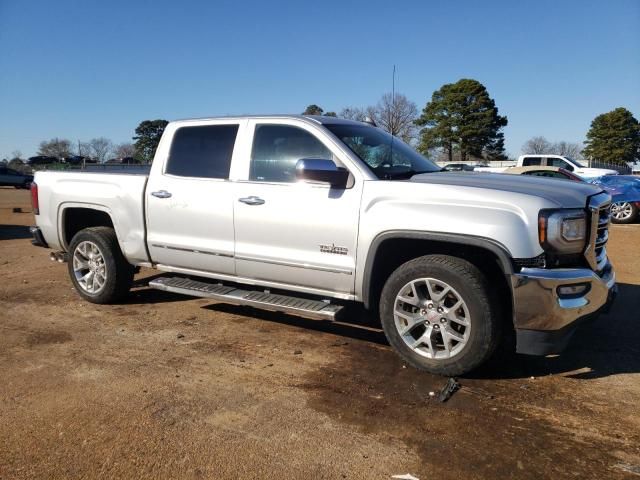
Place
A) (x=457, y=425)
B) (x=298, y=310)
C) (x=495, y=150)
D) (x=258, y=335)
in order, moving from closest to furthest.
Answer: (x=457, y=425) < (x=298, y=310) < (x=258, y=335) < (x=495, y=150)

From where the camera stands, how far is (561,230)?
346 cm

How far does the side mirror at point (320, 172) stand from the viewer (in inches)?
161

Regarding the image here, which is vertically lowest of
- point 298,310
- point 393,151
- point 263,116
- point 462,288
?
point 298,310

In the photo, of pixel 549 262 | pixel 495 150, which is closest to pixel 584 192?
pixel 549 262

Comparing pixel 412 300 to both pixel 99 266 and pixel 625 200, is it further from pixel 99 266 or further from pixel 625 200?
pixel 625 200

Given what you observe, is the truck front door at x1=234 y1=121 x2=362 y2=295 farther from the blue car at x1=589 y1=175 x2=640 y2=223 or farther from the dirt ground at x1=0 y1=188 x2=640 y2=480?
the blue car at x1=589 y1=175 x2=640 y2=223

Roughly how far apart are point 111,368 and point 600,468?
335 centimetres

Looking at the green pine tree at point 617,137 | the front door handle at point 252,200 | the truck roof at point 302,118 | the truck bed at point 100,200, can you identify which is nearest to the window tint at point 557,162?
the truck roof at point 302,118

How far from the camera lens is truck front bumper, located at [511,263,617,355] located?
343 cm

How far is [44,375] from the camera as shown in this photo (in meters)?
3.90

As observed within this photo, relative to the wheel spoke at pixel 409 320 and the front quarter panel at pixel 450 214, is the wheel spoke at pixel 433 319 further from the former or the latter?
the front quarter panel at pixel 450 214

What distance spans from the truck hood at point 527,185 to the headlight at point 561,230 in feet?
0.26

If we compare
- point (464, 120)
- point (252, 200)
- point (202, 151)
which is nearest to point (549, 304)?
point (252, 200)

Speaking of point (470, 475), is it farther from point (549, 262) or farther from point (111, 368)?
point (111, 368)
